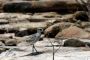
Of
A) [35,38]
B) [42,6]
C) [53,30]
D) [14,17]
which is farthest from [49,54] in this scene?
[42,6]

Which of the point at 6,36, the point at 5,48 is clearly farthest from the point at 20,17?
the point at 5,48

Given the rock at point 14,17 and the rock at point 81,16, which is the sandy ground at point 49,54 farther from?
the rock at point 81,16

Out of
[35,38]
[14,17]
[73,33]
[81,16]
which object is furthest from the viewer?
[14,17]

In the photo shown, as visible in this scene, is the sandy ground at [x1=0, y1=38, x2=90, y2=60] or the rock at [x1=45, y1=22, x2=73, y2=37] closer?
the sandy ground at [x1=0, y1=38, x2=90, y2=60]

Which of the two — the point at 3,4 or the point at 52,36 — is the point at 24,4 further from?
the point at 52,36

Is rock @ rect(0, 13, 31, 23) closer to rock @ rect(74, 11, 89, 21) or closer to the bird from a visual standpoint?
rock @ rect(74, 11, 89, 21)

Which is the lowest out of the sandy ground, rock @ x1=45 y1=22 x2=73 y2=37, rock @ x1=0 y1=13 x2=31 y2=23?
rock @ x1=0 y1=13 x2=31 y2=23

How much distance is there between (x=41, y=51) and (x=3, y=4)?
38.1 ft

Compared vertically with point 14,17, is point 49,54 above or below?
above

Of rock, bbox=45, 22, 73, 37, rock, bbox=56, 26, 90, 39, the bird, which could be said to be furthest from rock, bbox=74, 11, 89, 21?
the bird

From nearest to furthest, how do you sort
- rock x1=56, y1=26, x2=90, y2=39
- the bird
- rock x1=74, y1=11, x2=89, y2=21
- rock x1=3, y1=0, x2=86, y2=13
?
the bird → rock x1=56, y1=26, x2=90, y2=39 → rock x1=74, y1=11, x2=89, y2=21 → rock x1=3, y1=0, x2=86, y2=13

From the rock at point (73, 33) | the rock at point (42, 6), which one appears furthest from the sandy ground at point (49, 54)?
the rock at point (42, 6)

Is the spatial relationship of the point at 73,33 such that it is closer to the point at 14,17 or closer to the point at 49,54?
the point at 49,54

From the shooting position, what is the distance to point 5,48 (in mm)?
10055
